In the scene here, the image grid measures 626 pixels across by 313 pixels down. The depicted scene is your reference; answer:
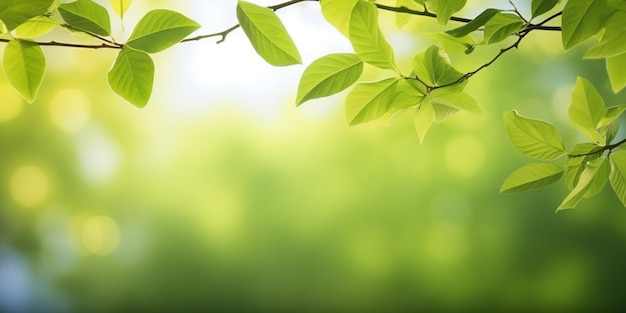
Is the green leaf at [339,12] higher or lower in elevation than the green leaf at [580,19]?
higher

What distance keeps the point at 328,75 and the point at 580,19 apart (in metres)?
0.12

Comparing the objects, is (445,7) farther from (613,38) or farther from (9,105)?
(9,105)

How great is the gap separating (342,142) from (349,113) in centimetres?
277

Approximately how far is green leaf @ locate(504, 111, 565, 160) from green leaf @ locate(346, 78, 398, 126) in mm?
66

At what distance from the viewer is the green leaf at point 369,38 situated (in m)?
0.29

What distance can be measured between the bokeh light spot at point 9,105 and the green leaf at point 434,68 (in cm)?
342

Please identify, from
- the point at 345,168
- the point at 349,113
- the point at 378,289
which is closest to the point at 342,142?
the point at 345,168

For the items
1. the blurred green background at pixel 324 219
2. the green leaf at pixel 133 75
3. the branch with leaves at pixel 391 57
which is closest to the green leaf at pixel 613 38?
the branch with leaves at pixel 391 57

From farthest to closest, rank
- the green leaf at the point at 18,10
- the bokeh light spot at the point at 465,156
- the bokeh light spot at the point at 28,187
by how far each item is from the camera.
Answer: the bokeh light spot at the point at 28,187
the bokeh light spot at the point at 465,156
the green leaf at the point at 18,10

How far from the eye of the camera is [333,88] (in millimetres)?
312

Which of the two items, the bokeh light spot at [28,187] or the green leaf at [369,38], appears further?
the bokeh light spot at [28,187]

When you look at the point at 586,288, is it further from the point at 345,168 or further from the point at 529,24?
the point at 529,24

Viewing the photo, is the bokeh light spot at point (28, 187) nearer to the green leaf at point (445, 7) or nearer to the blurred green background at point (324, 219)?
the blurred green background at point (324, 219)

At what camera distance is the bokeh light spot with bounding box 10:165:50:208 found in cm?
327
